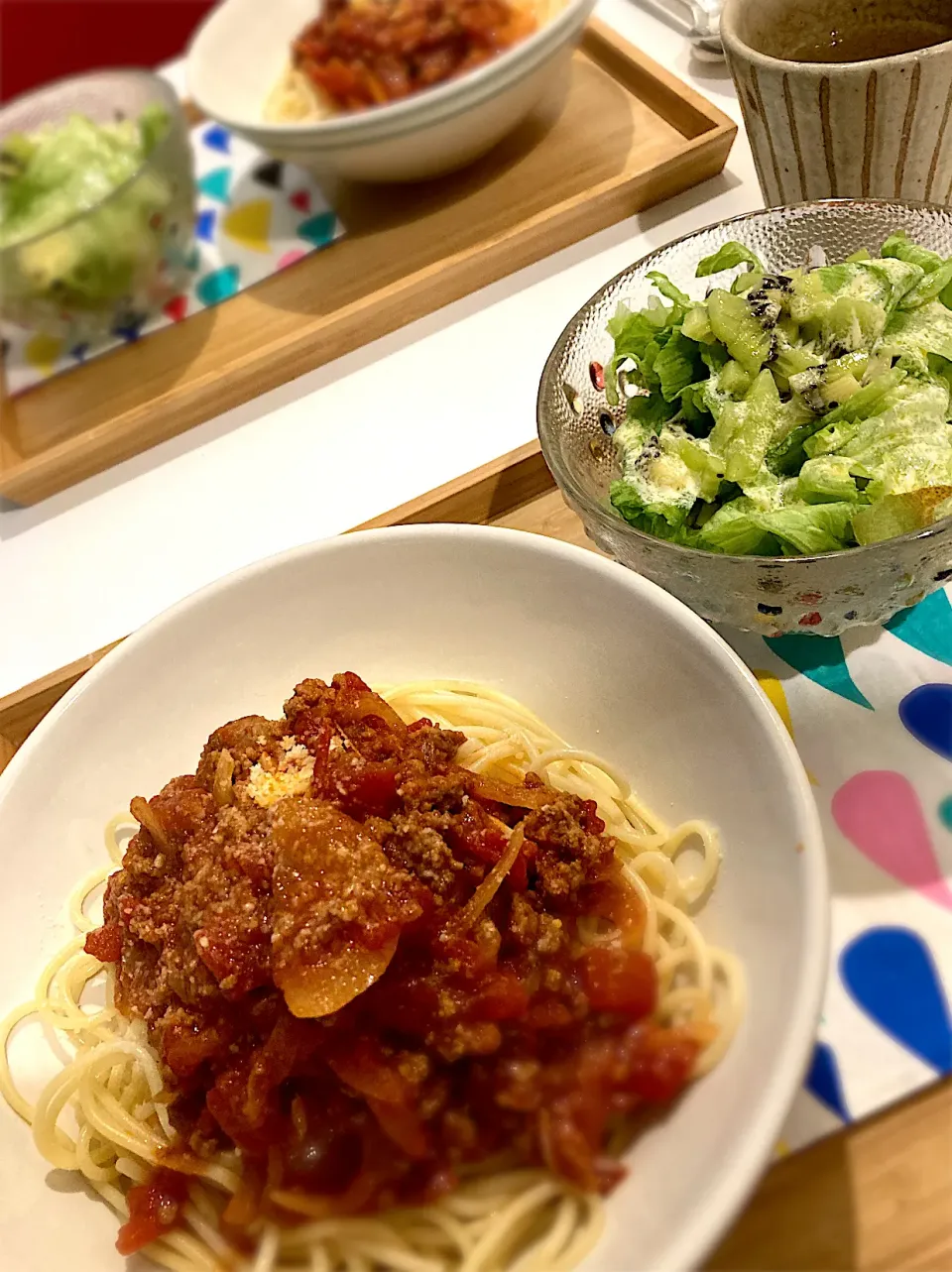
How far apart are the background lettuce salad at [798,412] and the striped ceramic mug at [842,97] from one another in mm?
206

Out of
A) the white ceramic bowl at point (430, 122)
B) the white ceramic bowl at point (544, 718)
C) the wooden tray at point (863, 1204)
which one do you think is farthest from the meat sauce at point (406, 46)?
the wooden tray at point (863, 1204)

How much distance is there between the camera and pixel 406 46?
2461mm

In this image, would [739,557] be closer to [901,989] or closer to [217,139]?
[901,989]

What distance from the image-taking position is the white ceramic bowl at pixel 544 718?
97 cm

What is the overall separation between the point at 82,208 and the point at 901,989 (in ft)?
7.76

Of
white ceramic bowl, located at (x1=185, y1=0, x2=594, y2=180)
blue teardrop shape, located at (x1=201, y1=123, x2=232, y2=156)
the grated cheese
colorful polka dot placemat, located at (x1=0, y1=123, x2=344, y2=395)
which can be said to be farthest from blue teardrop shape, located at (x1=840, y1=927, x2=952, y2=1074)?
blue teardrop shape, located at (x1=201, y1=123, x2=232, y2=156)

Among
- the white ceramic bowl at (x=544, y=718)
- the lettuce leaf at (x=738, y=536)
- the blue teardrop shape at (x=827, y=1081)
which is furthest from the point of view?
the lettuce leaf at (x=738, y=536)

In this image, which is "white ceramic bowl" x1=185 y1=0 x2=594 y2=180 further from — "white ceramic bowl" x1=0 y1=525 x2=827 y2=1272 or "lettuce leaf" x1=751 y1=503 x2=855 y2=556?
"lettuce leaf" x1=751 y1=503 x2=855 y2=556

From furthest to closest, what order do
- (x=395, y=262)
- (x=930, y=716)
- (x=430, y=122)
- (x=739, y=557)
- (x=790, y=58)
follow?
(x=395, y=262) < (x=430, y=122) < (x=790, y=58) < (x=930, y=716) < (x=739, y=557)

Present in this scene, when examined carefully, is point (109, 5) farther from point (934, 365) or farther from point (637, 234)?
point (934, 365)

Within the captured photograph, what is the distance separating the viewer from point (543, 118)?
2414 mm

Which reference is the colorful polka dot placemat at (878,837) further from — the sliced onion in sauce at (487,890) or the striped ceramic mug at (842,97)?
the striped ceramic mug at (842,97)

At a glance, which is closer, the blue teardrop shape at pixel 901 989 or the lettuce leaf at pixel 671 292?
the blue teardrop shape at pixel 901 989

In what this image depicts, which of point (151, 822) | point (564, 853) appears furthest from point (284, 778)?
point (564, 853)
